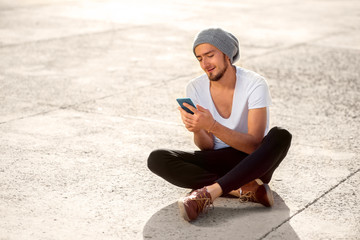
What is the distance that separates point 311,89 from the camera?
305 inches

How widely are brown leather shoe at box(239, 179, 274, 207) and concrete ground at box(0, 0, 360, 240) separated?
0.20 ft

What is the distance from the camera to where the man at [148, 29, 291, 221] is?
13.4ft

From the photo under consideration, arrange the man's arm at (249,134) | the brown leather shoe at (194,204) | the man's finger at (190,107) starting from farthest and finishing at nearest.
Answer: the man's arm at (249,134), the man's finger at (190,107), the brown leather shoe at (194,204)

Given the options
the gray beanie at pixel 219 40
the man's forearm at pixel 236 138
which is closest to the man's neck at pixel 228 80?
the gray beanie at pixel 219 40

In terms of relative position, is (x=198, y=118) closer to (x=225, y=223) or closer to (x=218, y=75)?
(x=218, y=75)

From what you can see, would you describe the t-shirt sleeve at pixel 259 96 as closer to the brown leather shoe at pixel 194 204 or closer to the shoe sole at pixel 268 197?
the shoe sole at pixel 268 197

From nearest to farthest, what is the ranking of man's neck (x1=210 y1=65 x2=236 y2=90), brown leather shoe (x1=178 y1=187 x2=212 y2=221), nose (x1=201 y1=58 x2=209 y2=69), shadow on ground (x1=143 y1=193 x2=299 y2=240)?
1. shadow on ground (x1=143 y1=193 x2=299 y2=240)
2. brown leather shoe (x1=178 y1=187 x2=212 y2=221)
3. nose (x1=201 y1=58 x2=209 y2=69)
4. man's neck (x1=210 y1=65 x2=236 y2=90)

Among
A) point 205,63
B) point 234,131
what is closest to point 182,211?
point 234,131

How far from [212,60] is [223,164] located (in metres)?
0.70

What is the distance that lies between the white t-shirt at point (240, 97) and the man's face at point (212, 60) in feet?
0.47

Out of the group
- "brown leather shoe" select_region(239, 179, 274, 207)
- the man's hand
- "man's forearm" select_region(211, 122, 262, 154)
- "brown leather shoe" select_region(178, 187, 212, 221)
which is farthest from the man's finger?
"brown leather shoe" select_region(239, 179, 274, 207)

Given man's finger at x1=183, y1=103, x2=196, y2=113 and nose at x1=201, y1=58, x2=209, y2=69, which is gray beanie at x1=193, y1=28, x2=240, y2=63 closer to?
nose at x1=201, y1=58, x2=209, y2=69

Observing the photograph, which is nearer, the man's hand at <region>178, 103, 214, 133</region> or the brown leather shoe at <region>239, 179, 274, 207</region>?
the man's hand at <region>178, 103, 214, 133</region>

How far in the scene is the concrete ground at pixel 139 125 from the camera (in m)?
4.05
